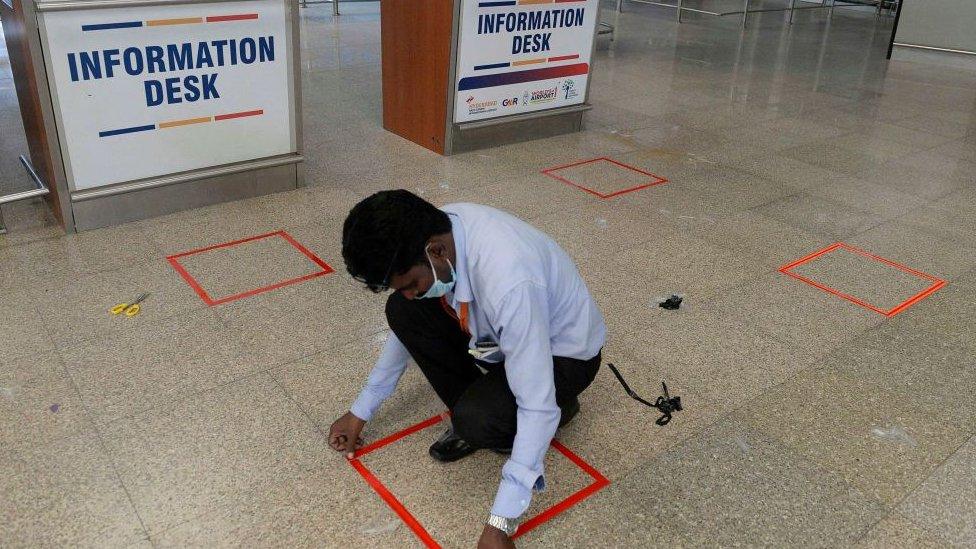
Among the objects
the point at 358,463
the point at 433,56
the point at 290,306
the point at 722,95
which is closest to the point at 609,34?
the point at 722,95

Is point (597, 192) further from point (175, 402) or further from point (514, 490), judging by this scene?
point (514, 490)

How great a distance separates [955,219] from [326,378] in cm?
370

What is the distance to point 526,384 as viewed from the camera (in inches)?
68.5

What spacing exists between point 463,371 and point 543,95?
3453 mm

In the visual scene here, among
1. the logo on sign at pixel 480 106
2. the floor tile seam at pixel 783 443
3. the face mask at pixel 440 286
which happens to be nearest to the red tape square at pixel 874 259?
the floor tile seam at pixel 783 443

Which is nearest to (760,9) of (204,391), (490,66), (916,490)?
(490,66)

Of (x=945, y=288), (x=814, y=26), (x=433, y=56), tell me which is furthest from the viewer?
(x=814, y=26)

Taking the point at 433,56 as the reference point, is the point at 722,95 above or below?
below

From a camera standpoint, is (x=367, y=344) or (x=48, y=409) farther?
(x=367, y=344)

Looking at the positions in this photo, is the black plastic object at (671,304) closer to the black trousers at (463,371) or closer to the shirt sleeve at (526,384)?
the black trousers at (463,371)

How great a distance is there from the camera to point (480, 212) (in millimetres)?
1870

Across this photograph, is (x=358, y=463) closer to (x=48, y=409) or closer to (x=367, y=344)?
(x=367, y=344)

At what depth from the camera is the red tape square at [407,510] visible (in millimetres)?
2113

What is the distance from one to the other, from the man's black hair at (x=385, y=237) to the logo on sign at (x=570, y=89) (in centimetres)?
402
